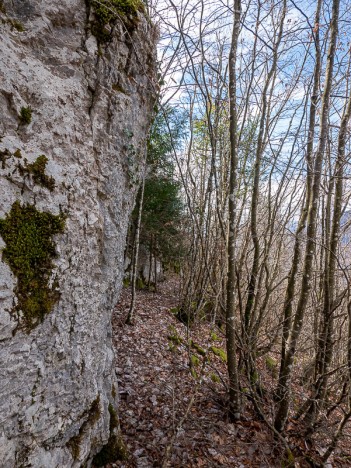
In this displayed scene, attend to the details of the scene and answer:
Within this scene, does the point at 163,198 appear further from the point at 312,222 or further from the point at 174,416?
the point at 174,416

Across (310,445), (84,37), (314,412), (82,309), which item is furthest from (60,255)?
(310,445)

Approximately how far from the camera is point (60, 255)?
2.12 m

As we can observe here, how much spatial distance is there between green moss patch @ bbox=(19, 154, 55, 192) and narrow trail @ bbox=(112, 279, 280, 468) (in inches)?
92.0

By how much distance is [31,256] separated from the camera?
1918 millimetres

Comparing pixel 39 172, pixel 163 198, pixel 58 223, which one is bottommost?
pixel 58 223

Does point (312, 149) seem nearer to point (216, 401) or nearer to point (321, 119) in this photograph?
point (321, 119)

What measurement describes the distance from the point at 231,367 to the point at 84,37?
4.34 meters

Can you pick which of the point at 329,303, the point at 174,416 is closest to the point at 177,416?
the point at 174,416

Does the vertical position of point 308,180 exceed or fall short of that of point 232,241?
it exceeds it

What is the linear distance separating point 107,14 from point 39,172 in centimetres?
197

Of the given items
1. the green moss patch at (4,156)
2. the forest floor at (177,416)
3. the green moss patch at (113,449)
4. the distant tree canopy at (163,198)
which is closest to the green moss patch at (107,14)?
the green moss patch at (4,156)

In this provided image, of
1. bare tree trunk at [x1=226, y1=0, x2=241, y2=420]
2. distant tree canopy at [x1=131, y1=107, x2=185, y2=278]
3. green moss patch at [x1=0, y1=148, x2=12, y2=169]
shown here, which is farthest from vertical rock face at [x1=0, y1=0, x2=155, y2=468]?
distant tree canopy at [x1=131, y1=107, x2=185, y2=278]

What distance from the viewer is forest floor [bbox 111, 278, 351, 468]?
303cm

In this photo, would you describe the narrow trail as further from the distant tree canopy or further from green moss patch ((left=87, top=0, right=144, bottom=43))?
the distant tree canopy
